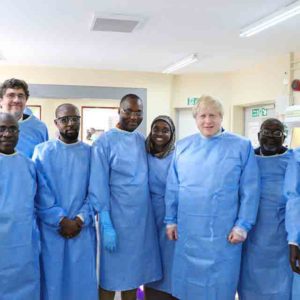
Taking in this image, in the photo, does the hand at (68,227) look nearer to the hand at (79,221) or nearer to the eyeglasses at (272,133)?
the hand at (79,221)

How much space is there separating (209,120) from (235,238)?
678 millimetres

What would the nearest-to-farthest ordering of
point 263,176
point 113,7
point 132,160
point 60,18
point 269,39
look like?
point 263,176
point 132,160
point 113,7
point 60,18
point 269,39

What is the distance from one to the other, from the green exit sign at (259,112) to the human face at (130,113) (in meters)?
4.54

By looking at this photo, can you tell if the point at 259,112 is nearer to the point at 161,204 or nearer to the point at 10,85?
the point at 161,204

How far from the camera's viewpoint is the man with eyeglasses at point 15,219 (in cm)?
197

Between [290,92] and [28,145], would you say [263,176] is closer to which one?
[28,145]

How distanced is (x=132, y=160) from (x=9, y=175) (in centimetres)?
73

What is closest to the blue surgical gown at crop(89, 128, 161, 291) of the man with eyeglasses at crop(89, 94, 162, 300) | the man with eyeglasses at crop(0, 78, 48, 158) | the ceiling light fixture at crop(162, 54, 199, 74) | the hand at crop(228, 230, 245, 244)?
the man with eyeglasses at crop(89, 94, 162, 300)

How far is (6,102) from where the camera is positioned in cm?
242

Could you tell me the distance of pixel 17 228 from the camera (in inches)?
78.4

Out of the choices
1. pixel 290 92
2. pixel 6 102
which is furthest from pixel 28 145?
pixel 290 92

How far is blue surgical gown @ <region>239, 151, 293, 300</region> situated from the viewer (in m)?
2.16

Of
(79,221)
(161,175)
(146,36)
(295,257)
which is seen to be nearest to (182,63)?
(146,36)

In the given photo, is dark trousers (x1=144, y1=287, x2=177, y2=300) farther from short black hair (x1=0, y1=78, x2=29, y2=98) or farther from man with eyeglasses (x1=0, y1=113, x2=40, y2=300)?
short black hair (x1=0, y1=78, x2=29, y2=98)
